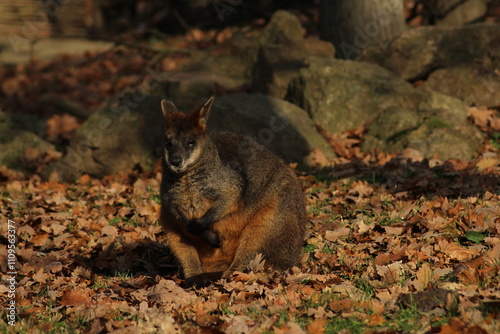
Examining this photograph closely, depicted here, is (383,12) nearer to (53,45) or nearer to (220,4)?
(220,4)

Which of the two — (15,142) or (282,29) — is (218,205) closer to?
(15,142)

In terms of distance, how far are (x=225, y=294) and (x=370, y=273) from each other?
4.83 feet

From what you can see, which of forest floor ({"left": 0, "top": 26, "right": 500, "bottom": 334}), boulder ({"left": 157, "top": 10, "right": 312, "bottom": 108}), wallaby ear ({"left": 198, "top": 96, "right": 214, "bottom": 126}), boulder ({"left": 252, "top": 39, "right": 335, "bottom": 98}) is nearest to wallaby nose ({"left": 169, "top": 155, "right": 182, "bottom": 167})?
wallaby ear ({"left": 198, "top": 96, "right": 214, "bottom": 126})

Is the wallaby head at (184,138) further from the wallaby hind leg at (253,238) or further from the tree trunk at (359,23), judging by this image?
the tree trunk at (359,23)

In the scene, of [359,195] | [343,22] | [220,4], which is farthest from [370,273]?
[220,4]

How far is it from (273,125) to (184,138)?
5.03m

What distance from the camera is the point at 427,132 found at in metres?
11.0

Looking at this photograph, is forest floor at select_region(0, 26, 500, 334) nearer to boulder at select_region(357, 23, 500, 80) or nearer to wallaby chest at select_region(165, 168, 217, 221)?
wallaby chest at select_region(165, 168, 217, 221)

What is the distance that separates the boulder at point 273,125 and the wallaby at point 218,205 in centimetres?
409

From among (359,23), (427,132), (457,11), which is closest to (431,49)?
(359,23)

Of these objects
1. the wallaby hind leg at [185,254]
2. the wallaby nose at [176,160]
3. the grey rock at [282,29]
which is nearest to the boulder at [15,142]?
the grey rock at [282,29]

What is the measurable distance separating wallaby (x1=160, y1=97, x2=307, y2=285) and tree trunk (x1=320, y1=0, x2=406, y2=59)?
7.80m

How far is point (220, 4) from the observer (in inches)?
922

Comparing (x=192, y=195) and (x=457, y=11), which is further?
(x=457, y=11)
